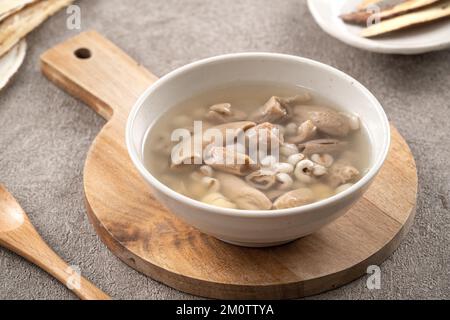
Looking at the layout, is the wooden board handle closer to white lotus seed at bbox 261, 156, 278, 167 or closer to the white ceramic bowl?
the white ceramic bowl

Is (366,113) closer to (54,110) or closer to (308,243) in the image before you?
(308,243)

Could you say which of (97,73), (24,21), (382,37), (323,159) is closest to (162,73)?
(97,73)

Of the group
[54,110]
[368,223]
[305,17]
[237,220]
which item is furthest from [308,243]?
[305,17]

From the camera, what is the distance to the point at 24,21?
7.30ft

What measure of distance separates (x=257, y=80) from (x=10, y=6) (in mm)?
807

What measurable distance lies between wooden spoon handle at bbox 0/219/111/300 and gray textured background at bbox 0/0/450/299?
32 mm

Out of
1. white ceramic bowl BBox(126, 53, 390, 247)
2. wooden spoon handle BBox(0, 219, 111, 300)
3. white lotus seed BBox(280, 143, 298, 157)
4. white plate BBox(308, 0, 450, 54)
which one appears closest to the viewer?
white ceramic bowl BBox(126, 53, 390, 247)

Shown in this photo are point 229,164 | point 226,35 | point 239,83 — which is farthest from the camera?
point 226,35

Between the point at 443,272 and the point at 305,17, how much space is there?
44.3 inches

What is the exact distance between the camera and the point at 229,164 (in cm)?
158

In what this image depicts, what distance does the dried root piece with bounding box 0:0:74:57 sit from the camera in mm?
2148

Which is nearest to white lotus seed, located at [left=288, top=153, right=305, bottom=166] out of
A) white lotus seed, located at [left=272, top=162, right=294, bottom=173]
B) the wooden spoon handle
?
white lotus seed, located at [left=272, top=162, right=294, bottom=173]

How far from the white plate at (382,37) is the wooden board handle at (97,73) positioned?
1.84ft

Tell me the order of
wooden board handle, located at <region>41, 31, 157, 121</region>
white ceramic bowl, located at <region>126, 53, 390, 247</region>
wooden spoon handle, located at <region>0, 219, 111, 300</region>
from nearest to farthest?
1. white ceramic bowl, located at <region>126, 53, 390, 247</region>
2. wooden spoon handle, located at <region>0, 219, 111, 300</region>
3. wooden board handle, located at <region>41, 31, 157, 121</region>
